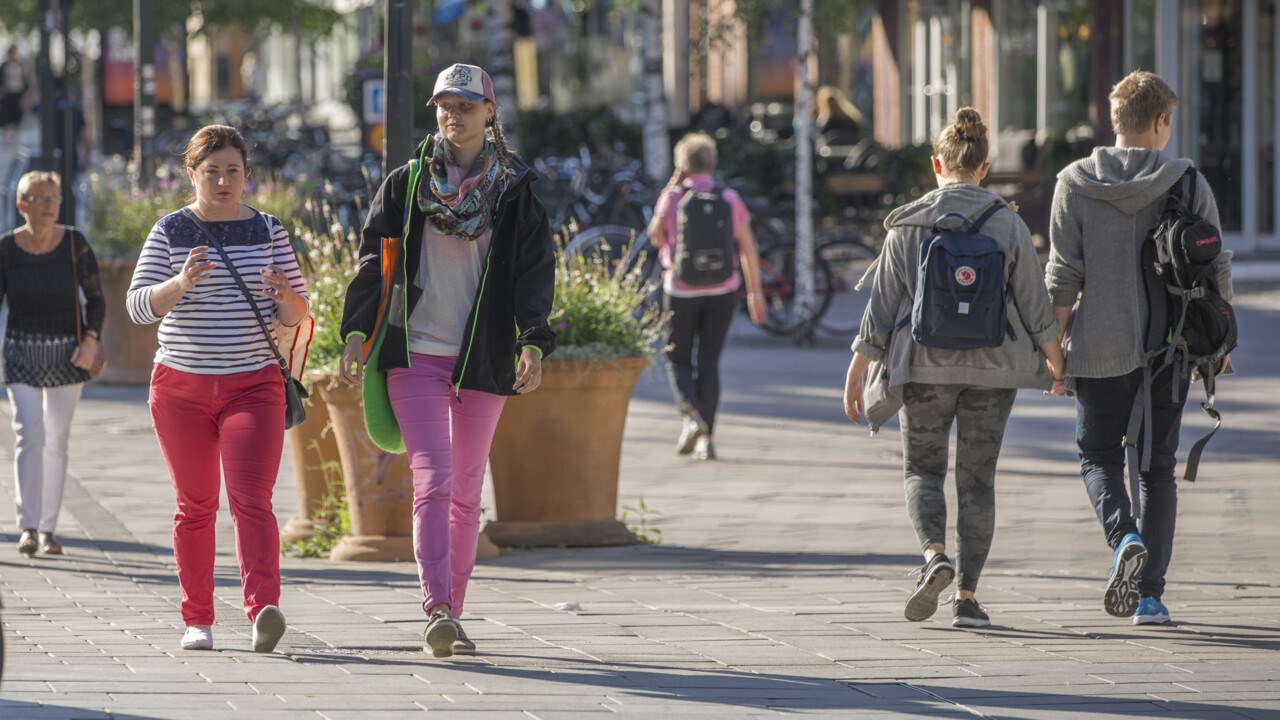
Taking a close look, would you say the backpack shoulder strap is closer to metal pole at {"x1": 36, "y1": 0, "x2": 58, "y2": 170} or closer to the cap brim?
the cap brim

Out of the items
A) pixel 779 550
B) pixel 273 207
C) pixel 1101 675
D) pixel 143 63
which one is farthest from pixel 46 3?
pixel 1101 675

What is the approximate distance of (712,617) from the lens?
6.73 meters

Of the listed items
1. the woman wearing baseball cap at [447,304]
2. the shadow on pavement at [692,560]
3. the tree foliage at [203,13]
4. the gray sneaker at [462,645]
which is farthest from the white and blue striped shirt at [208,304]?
the tree foliage at [203,13]

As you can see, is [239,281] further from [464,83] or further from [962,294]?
[962,294]

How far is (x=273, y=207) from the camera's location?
14.9m

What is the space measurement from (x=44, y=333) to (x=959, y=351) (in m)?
3.92

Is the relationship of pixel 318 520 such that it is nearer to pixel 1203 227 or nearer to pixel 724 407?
pixel 1203 227

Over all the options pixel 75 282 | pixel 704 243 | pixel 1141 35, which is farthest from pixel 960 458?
pixel 1141 35

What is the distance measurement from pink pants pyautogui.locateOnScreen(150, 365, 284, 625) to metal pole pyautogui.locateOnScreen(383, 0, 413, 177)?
1968 millimetres

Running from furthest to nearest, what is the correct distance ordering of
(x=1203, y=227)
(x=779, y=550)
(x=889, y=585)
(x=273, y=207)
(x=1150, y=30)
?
1. (x=1150, y=30)
2. (x=273, y=207)
3. (x=779, y=550)
4. (x=889, y=585)
5. (x=1203, y=227)

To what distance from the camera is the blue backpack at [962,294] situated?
616 cm

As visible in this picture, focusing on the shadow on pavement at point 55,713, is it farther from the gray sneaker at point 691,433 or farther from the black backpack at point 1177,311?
the gray sneaker at point 691,433

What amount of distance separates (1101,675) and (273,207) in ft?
33.3

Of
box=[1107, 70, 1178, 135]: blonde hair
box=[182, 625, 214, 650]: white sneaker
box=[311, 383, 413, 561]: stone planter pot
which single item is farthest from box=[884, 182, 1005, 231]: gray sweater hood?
box=[311, 383, 413, 561]: stone planter pot
